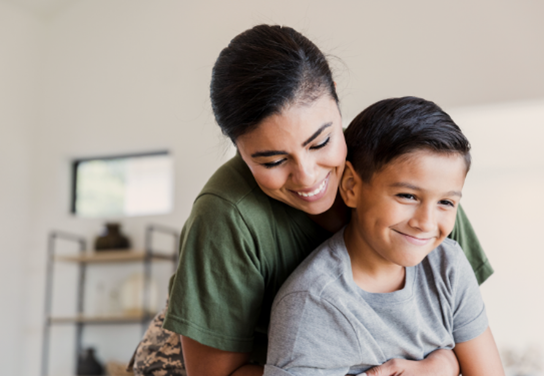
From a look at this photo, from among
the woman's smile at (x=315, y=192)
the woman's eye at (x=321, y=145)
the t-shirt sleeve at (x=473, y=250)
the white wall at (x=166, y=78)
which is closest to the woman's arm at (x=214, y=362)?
the woman's smile at (x=315, y=192)

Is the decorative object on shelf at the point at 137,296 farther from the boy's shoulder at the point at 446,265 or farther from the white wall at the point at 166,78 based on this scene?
the boy's shoulder at the point at 446,265

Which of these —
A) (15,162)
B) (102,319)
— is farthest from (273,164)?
(15,162)

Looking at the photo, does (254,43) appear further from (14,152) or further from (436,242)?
(14,152)

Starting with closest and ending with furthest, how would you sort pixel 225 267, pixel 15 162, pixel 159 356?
pixel 225 267
pixel 159 356
pixel 15 162

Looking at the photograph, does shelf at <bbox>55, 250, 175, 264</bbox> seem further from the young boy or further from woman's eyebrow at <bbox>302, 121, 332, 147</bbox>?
woman's eyebrow at <bbox>302, 121, 332, 147</bbox>

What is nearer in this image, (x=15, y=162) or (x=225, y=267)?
(x=225, y=267)

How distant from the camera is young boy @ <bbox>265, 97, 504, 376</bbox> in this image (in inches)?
43.4

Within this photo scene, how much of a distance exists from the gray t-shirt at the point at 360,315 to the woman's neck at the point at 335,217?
0.09m

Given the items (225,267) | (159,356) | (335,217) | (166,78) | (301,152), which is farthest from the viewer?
(166,78)

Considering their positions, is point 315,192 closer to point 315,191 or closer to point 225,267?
point 315,191

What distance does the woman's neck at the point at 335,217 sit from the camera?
1333 mm

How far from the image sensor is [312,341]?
42.8 inches

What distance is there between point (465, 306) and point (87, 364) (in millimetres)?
3944

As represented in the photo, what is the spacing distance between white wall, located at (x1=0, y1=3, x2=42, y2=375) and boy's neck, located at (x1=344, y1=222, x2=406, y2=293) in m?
4.42
